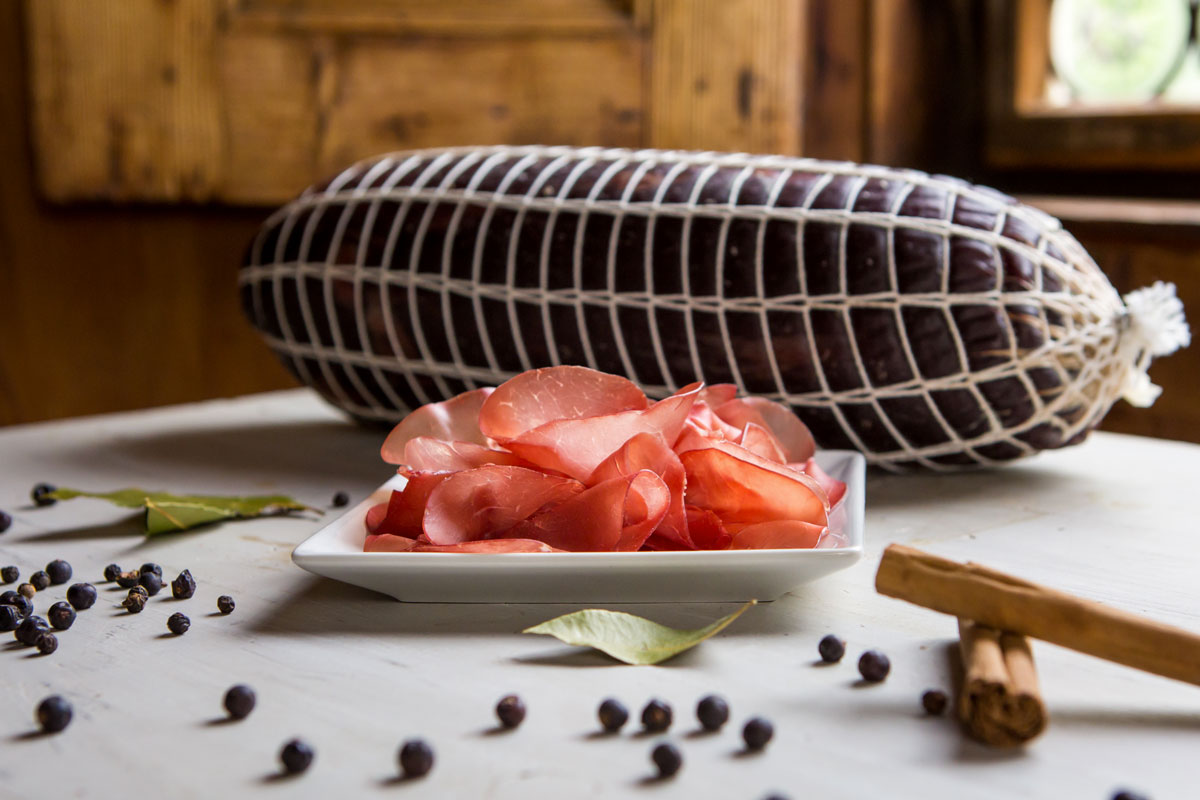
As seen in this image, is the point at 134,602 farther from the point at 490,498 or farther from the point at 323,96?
the point at 323,96

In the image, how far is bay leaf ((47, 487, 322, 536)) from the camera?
660mm

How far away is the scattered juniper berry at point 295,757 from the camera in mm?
368

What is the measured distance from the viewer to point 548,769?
372 millimetres

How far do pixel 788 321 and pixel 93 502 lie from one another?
47cm

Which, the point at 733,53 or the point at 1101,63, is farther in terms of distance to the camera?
the point at 1101,63

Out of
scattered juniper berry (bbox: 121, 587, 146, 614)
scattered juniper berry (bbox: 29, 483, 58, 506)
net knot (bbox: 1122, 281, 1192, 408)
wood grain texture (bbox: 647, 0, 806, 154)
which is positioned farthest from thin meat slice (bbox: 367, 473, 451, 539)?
wood grain texture (bbox: 647, 0, 806, 154)

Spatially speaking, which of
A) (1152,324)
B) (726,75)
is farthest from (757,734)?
(726,75)

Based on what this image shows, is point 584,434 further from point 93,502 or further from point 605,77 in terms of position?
Result: point 605,77

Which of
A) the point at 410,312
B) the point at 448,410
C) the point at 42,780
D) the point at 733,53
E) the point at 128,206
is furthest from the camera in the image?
the point at 128,206

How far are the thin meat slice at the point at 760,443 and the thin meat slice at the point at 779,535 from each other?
7 cm

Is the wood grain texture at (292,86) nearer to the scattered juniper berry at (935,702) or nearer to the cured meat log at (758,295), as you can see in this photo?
the cured meat log at (758,295)

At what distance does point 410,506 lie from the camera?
0.54 metres

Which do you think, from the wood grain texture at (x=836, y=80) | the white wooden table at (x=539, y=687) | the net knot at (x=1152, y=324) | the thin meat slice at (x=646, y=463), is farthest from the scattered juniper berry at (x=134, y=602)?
the wood grain texture at (x=836, y=80)

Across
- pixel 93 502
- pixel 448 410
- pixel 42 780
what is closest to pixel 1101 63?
pixel 448 410
